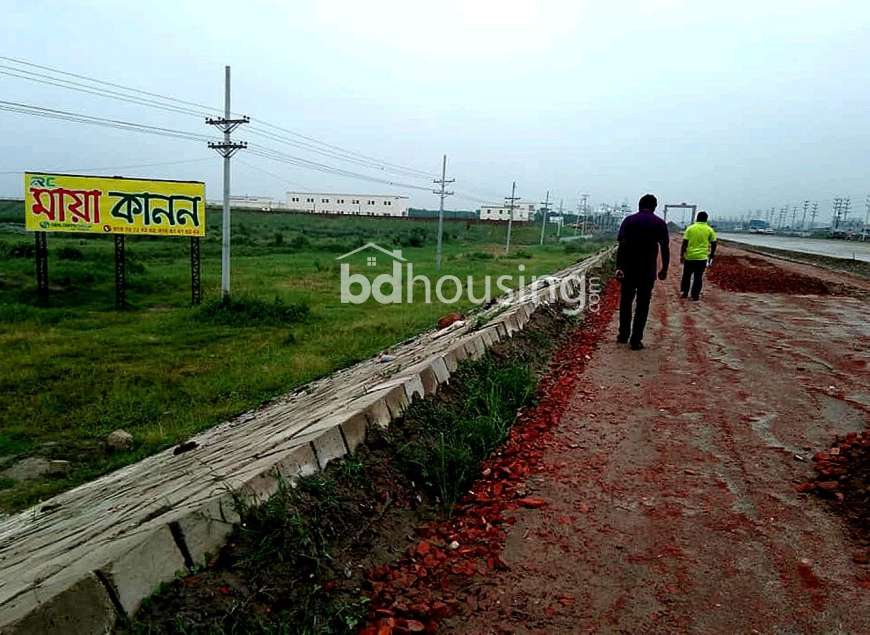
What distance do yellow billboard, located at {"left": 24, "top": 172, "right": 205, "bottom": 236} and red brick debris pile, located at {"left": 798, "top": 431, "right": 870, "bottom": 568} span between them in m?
14.8

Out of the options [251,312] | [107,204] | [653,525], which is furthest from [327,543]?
[107,204]

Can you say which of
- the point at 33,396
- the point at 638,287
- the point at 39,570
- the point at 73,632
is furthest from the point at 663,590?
the point at 33,396

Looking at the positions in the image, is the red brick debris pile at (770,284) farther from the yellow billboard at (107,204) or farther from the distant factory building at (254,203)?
the distant factory building at (254,203)

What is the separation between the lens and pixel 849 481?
3.37 m

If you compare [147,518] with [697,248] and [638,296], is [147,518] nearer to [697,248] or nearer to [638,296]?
[638,296]

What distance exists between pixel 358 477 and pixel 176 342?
931 cm

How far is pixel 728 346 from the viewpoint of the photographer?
7.46 meters

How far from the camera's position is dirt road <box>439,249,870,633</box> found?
2.38m

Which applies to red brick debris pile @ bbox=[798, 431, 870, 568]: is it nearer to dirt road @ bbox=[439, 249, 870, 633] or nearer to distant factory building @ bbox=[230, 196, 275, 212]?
dirt road @ bbox=[439, 249, 870, 633]

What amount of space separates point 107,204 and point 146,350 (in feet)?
19.5

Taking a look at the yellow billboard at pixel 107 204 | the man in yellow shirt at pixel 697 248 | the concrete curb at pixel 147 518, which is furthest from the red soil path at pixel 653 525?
the yellow billboard at pixel 107 204

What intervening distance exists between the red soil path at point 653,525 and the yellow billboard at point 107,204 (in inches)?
494

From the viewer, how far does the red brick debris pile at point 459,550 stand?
2.36 metres

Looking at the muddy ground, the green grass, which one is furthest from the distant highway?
the muddy ground
